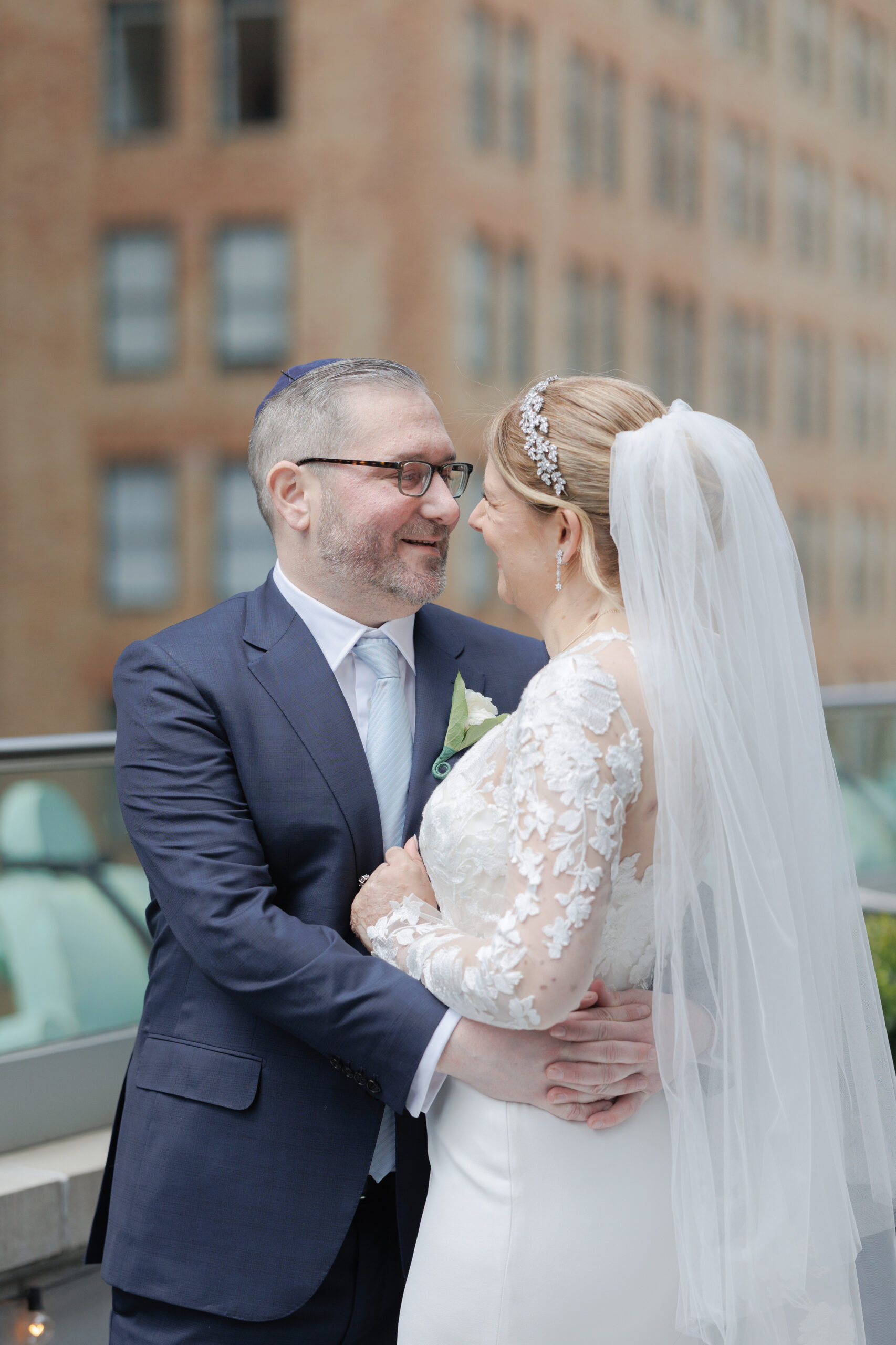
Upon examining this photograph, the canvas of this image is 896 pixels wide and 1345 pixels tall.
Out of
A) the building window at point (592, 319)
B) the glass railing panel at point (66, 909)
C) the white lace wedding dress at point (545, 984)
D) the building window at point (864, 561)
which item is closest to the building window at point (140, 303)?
the building window at point (592, 319)

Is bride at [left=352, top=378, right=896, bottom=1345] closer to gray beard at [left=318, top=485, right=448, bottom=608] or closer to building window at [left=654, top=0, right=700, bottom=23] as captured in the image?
gray beard at [left=318, top=485, right=448, bottom=608]

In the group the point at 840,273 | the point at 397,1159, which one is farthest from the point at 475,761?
the point at 840,273

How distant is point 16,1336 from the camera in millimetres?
2803

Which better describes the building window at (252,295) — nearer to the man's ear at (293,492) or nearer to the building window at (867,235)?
the building window at (867,235)

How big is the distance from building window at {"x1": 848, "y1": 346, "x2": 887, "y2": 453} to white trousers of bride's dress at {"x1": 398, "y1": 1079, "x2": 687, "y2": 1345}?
1329 inches

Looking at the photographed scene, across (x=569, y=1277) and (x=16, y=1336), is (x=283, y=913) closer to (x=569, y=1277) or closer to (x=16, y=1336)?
(x=569, y=1277)

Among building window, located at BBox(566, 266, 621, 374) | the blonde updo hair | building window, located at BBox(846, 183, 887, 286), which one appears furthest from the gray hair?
building window, located at BBox(846, 183, 887, 286)

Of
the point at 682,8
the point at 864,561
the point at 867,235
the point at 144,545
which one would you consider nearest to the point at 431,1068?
the point at 144,545

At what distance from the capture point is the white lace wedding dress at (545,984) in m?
1.94

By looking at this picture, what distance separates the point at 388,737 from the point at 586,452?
645 mm

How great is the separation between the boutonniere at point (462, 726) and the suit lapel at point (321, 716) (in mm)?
152

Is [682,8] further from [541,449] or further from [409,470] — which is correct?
[541,449]

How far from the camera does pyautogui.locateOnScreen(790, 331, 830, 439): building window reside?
3203 centimetres

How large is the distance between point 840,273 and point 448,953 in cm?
3442
